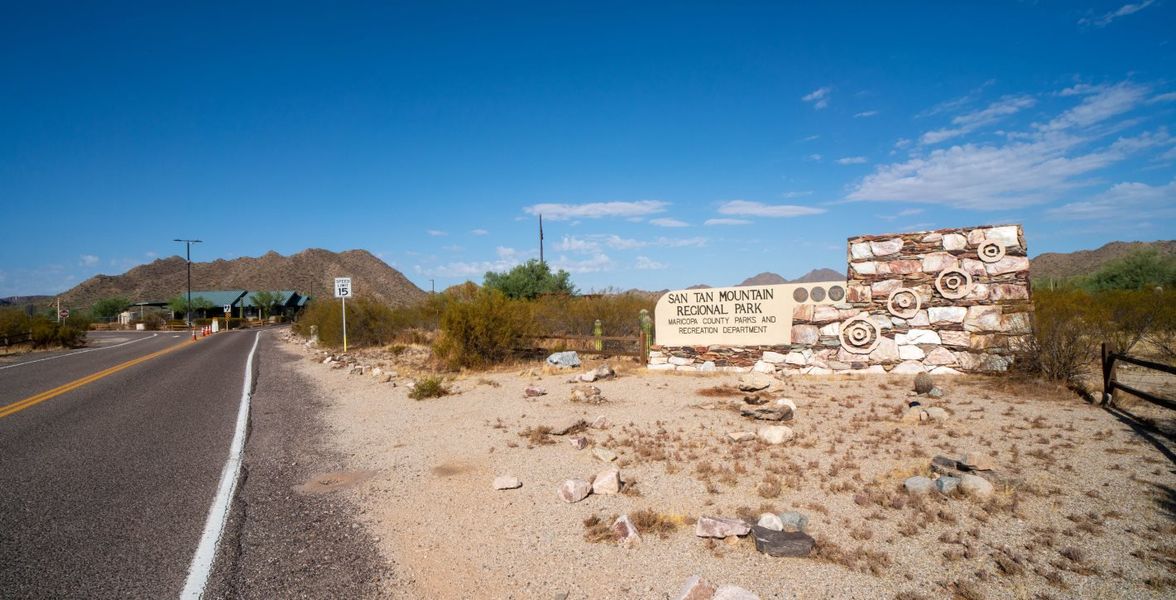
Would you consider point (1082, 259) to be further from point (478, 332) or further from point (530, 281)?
point (478, 332)

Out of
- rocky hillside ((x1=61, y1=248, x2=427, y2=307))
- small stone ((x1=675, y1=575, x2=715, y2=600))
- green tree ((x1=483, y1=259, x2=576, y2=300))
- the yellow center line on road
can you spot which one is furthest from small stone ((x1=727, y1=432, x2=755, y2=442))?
rocky hillside ((x1=61, y1=248, x2=427, y2=307))

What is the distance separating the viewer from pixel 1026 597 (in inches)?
145

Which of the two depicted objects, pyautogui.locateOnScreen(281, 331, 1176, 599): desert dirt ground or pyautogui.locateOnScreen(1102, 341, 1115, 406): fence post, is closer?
pyautogui.locateOnScreen(281, 331, 1176, 599): desert dirt ground

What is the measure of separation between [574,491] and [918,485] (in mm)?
3157

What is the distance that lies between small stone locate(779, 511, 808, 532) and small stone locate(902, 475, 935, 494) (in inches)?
52.4

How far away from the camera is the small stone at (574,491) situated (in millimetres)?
5613

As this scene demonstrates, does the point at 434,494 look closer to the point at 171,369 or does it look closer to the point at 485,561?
the point at 485,561

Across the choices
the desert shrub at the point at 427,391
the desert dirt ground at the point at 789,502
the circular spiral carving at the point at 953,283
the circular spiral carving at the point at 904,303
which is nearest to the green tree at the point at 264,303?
the desert shrub at the point at 427,391

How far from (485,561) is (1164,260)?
1595 inches

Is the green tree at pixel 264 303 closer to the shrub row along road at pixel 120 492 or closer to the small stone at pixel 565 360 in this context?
the small stone at pixel 565 360

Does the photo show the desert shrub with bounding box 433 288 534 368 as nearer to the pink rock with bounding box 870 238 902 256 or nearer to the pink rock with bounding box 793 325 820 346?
the pink rock with bounding box 793 325 820 346

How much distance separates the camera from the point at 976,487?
17.5 ft

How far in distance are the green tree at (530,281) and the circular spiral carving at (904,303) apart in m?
21.2

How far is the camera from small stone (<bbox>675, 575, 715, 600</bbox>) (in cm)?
363
